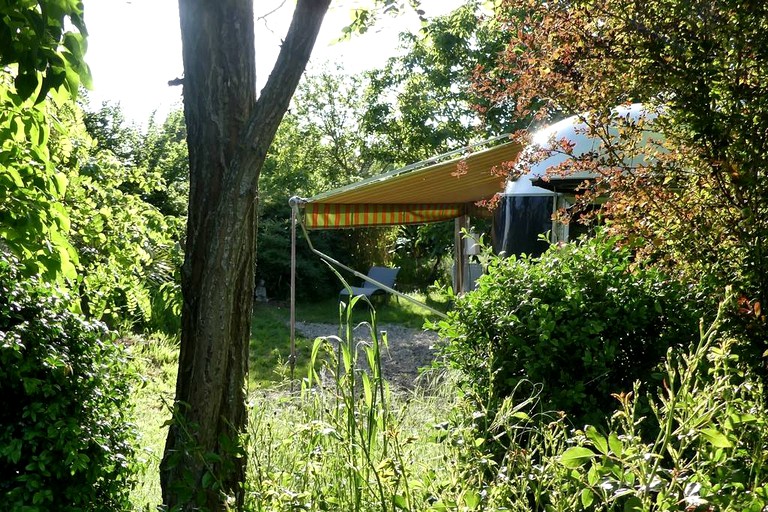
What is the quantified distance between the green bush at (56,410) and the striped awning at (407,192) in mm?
4250

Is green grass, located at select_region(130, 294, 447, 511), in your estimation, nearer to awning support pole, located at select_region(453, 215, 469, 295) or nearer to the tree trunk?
the tree trunk

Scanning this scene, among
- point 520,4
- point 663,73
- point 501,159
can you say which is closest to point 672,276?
point 663,73

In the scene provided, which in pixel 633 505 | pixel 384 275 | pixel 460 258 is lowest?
pixel 384 275

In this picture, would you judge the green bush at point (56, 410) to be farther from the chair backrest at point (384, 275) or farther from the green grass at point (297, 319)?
the chair backrest at point (384, 275)

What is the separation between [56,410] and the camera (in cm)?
288

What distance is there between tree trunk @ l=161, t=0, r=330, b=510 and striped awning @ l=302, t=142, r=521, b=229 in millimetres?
4122

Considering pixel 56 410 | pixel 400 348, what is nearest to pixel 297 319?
pixel 400 348

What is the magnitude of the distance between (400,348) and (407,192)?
251 cm

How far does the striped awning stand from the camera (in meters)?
8.36

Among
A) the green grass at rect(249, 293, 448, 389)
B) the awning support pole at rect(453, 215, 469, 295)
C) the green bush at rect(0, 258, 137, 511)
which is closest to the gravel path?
the green grass at rect(249, 293, 448, 389)

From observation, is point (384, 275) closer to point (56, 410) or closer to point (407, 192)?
point (407, 192)

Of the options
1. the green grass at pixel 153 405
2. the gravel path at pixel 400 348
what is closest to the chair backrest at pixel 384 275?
the gravel path at pixel 400 348

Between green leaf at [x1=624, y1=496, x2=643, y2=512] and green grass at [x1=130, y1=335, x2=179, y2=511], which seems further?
green grass at [x1=130, y1=335, x2=179, y2=511]

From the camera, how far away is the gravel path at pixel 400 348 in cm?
906
